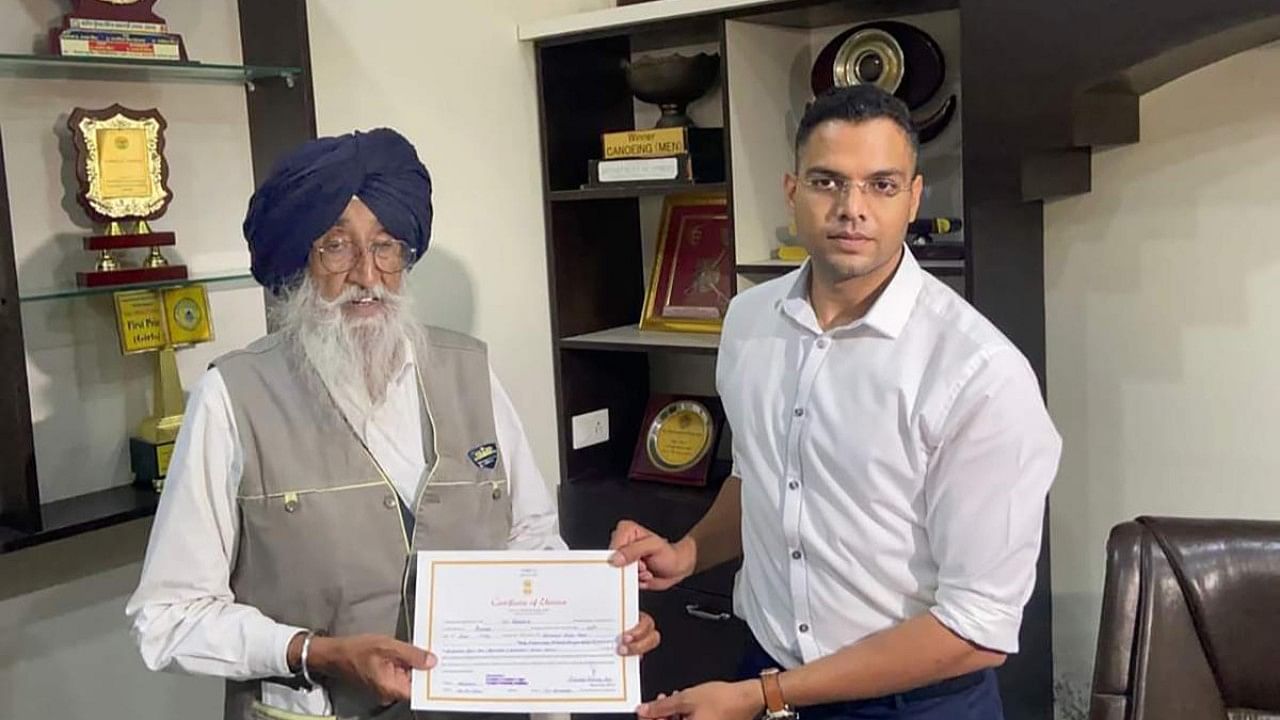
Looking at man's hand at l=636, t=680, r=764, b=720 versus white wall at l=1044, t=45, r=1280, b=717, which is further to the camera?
white wall at l=1044, t=45, r=1280, b=717

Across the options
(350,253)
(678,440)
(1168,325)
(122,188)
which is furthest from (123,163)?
(1168,325)

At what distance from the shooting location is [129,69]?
2207mm

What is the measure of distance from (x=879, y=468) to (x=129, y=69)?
A: 1.50 metres

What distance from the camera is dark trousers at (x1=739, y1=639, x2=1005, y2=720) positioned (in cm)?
165

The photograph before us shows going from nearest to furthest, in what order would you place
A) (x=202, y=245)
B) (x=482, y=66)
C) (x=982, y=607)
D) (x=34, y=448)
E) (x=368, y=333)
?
(x=982, y=607) < (x=368, y=333) < (x=34, y=448) < (x=202, y=245) < (x=482, y=66)

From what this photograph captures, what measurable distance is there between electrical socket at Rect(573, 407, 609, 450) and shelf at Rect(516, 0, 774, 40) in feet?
3.04

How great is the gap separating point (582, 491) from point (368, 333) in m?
1.36

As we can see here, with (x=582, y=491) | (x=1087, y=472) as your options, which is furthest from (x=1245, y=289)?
(x=582, y=491)

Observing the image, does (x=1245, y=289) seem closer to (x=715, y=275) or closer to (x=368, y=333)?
(x=715, y=275)

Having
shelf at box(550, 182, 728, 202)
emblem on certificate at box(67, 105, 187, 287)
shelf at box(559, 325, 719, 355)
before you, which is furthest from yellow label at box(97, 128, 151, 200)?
shelf at box(559, 325, 719, 355)

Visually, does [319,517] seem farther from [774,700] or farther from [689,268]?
[689,268]

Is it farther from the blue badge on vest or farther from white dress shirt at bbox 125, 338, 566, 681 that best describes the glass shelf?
the blue badge on vest

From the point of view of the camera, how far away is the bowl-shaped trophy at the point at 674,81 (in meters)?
2.88

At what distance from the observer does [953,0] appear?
259 cm
